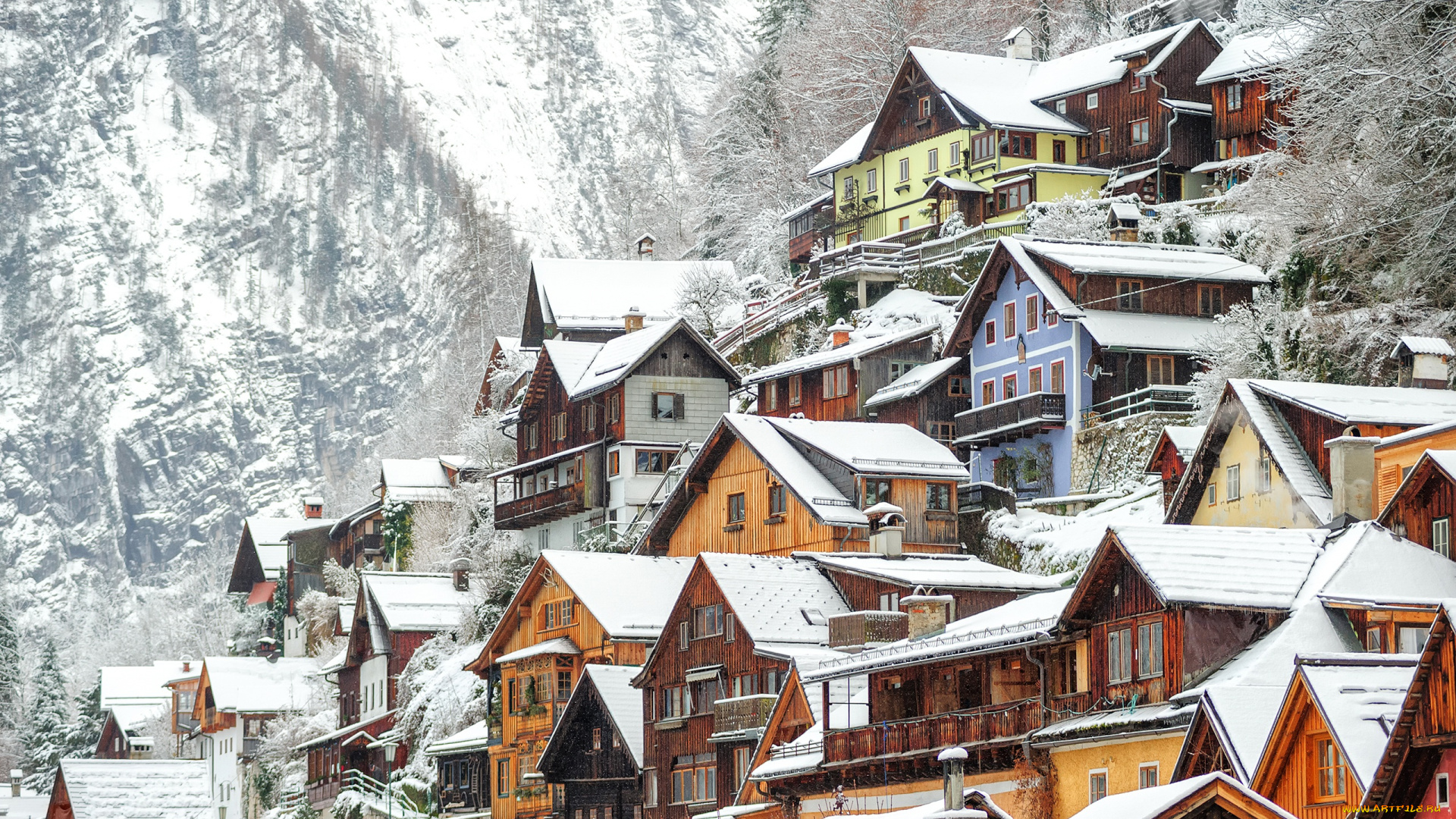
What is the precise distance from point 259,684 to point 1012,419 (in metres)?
41.4

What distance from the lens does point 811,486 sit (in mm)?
61219

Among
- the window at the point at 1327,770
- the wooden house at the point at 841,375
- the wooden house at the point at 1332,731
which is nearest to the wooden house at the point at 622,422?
the wooden house at the point at 841,375

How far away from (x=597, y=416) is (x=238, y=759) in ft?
78.1

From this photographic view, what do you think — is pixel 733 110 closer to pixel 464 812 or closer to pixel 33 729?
pixel 33 729

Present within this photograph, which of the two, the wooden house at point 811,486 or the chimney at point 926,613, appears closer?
the chimney at point 926,613

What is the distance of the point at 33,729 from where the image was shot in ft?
359

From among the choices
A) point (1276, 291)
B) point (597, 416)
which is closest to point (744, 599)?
point (1276, 291)

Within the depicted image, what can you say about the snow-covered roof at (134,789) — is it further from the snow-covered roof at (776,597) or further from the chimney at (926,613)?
the chimney at (926,613)

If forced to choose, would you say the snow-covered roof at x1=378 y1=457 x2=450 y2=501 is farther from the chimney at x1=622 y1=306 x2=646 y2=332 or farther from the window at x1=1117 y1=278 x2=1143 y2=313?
the window at x1=1117 y1=278 x2=1143 y2=313

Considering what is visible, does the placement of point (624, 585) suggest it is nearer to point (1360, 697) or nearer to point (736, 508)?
point (736, 508)

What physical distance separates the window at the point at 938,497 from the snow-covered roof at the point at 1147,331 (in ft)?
19.1

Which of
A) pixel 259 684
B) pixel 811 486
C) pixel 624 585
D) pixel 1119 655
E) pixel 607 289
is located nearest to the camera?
pixel 1119 655

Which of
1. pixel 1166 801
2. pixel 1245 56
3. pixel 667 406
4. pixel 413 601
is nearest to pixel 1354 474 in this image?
pixel 1166 801

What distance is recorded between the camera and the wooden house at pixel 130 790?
5269 cm
